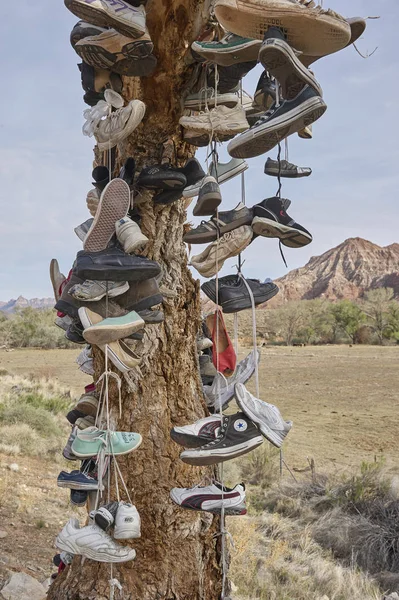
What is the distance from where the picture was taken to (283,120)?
6.68 feet

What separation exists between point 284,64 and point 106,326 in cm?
126

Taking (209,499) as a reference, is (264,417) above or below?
above

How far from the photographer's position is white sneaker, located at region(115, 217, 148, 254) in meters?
2.33

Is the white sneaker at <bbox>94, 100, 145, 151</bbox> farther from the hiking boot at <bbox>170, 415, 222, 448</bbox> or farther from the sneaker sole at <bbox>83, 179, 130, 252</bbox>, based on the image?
the hiking boot at <bbox>170, 415, 222, 448</bbox>

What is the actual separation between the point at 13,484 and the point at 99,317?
4933mm

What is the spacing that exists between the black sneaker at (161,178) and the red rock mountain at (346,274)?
92.4 m

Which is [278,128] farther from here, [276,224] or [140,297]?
[140,297]

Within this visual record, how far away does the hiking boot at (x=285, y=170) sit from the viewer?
8.67 feet

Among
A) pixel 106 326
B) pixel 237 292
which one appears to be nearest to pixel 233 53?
pixel 237 292

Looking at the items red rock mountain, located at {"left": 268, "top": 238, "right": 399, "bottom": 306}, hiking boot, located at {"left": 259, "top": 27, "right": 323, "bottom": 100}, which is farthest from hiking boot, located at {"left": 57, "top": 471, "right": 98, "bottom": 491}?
red rock mountain, located at {"left": 268, "top": 238, "right": 399, "bottom": 306}

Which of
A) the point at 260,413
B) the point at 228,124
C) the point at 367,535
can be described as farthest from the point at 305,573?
the point at 228,124

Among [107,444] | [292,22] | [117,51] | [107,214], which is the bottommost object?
[107,444]

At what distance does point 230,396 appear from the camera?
2.75 meters

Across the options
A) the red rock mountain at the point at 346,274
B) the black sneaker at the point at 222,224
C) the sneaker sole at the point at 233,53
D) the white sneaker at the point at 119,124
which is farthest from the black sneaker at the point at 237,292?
the red rock mountain at the point at 346,274
